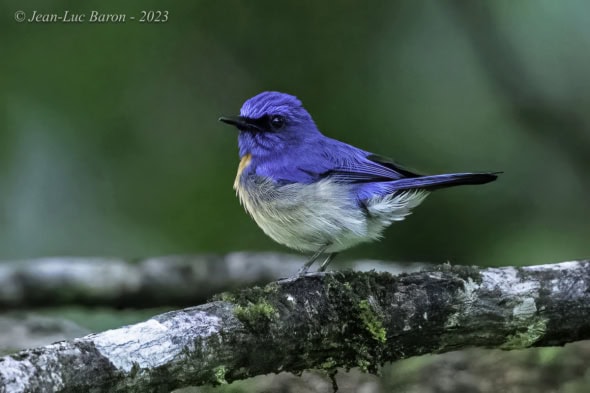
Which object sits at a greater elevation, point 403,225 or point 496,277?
point 403,225

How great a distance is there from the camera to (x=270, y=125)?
4.58 meters

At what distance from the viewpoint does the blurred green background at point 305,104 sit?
6.42 m

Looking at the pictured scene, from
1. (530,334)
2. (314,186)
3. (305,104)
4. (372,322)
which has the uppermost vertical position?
(305,104)

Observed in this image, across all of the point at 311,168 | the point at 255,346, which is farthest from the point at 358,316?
the point at 311,168

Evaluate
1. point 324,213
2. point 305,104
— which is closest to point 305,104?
point 305,104

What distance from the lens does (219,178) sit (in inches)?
265

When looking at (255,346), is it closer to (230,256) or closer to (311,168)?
(311,168)

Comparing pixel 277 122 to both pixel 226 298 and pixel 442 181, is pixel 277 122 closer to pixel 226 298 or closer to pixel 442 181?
pixel 442 181

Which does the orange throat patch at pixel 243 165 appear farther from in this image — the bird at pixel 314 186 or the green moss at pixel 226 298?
the green moss at pixel 226 298

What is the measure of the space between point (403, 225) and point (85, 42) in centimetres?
301

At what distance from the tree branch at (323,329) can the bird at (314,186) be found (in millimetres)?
588

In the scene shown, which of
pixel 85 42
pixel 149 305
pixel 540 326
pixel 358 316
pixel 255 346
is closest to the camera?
pixel 255 346

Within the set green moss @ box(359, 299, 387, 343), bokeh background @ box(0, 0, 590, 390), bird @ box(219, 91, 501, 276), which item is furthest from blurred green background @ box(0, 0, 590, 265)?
green moss @ box(359, 299, 387, 343)

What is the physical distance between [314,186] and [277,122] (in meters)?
0.52
